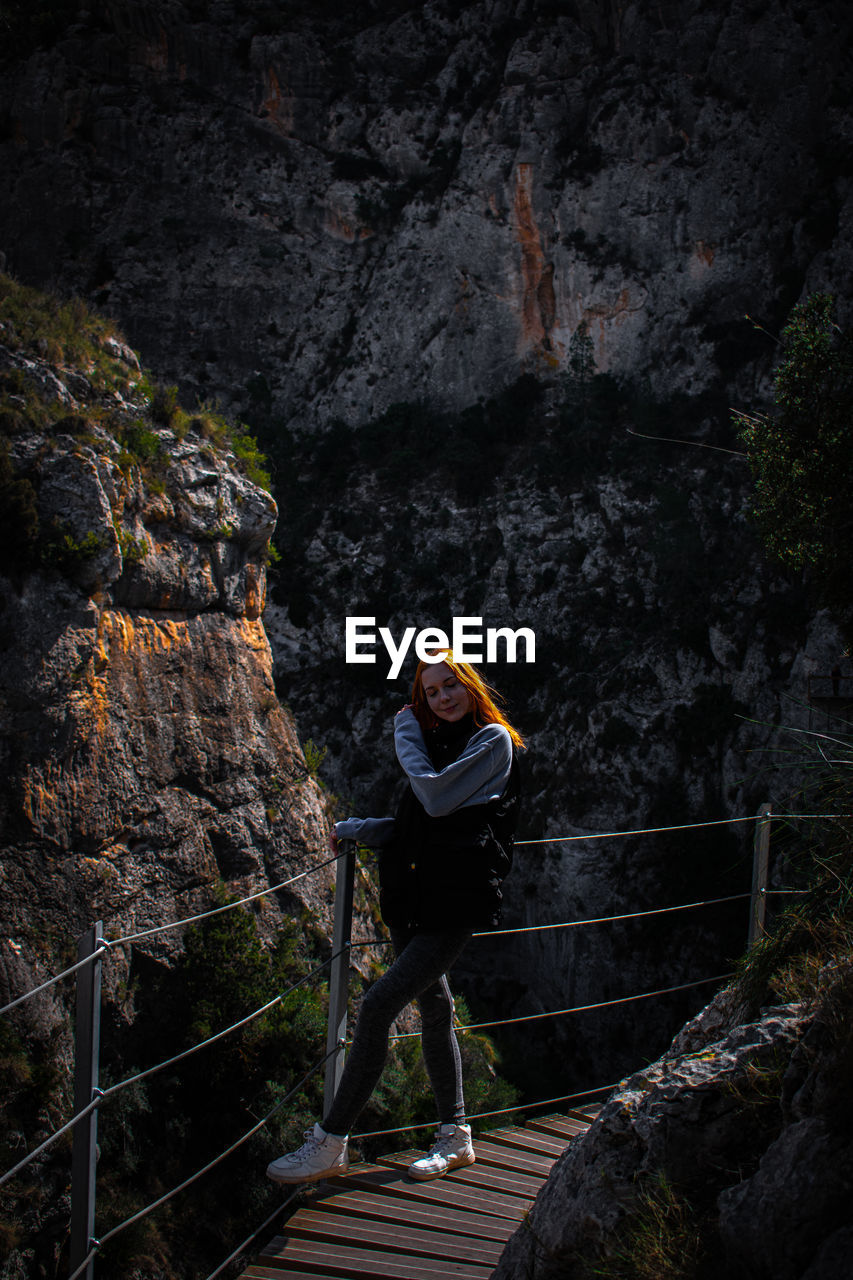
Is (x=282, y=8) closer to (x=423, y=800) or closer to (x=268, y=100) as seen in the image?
(x=268, y=100)

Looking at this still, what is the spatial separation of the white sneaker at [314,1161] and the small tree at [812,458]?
823cm

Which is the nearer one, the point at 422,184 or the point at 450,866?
the point at 450,866

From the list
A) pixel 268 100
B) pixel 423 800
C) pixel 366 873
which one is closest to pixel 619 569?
pixel 366 873

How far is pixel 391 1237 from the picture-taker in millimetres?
2537

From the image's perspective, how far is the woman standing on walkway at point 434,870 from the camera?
8.39 ft

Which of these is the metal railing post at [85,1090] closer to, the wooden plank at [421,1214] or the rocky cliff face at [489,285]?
the wooden plank at [421,1214]

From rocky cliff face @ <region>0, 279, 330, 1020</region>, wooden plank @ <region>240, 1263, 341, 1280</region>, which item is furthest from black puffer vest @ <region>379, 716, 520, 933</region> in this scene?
rocky cliff face @ <region>0, 279, 330, 1020</region>

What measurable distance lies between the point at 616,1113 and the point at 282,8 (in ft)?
Result: 117

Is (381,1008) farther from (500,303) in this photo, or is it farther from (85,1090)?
(500,303)

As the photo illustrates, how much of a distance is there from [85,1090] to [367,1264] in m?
1.02

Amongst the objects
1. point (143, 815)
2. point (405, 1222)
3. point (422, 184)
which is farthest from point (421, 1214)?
point (422, 184)

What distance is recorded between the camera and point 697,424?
80.9ft

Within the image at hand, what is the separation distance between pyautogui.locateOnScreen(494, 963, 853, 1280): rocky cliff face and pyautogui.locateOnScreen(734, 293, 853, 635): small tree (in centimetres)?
813

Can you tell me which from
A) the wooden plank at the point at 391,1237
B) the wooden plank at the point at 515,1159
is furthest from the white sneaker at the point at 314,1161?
the wooden plank at the point at 515,1159
